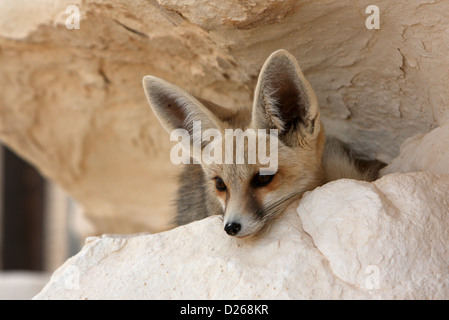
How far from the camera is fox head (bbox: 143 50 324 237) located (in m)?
1.86

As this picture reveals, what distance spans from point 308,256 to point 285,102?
0.58 m

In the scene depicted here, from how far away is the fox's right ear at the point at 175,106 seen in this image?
6.70 feet

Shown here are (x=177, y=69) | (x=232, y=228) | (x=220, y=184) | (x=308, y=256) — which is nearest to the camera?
(x=308, y=256)

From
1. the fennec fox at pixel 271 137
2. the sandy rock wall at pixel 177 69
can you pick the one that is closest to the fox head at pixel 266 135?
the fennec fox at pixel 271 137

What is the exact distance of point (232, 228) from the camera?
176 cm

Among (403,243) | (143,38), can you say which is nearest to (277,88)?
(403,243)

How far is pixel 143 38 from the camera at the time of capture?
8.31 feet

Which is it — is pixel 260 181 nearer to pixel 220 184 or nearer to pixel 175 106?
pixel 220 184

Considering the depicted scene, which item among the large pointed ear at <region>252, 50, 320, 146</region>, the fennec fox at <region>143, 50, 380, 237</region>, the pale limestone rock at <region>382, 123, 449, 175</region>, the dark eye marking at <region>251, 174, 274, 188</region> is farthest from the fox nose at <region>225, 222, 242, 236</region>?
the pale limestone rock at <region>382, 123, 449, 175</region>

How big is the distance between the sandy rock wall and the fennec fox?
240 millimetres

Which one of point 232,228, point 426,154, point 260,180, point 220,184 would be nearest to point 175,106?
point 220,184

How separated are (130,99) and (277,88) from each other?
155cm

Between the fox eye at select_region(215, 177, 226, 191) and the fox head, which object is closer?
the fox head

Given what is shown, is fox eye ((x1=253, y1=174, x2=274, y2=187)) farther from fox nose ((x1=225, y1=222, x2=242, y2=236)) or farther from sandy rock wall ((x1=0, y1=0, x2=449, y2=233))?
sandy rock wall ((x1=0, y1=0, x2=449, y2=233))
